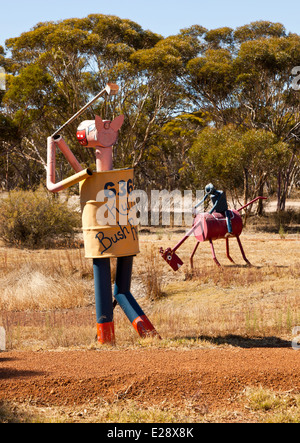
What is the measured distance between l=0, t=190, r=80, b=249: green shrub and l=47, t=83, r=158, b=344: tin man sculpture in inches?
345

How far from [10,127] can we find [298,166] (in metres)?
21.6

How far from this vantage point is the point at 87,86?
2609cm

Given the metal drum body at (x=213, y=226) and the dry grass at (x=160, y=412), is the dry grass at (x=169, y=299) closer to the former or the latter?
the metal drum body at (x=213, y=226)

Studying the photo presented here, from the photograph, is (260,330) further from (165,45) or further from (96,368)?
(165,45)

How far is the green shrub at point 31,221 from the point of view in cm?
1480

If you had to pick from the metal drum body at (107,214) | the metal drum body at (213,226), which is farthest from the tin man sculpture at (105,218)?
the metal drum body at (213,226)

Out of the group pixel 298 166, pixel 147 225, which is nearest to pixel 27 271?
pixel 147 225

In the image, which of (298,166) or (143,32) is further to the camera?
(298,166)

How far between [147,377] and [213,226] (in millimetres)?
6606

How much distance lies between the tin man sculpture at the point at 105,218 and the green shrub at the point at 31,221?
8765 mm

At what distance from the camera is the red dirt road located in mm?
4363

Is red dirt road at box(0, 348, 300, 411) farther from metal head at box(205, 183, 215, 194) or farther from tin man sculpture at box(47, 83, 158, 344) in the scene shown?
metal head at box(205, 183, 215, 194)

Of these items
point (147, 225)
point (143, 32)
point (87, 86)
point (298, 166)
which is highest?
point (143, 32)

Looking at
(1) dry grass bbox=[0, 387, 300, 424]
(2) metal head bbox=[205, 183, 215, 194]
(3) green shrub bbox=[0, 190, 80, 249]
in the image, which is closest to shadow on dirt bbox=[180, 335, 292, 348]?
(1) dry grass bbox=[0, 387, 300, 424]
